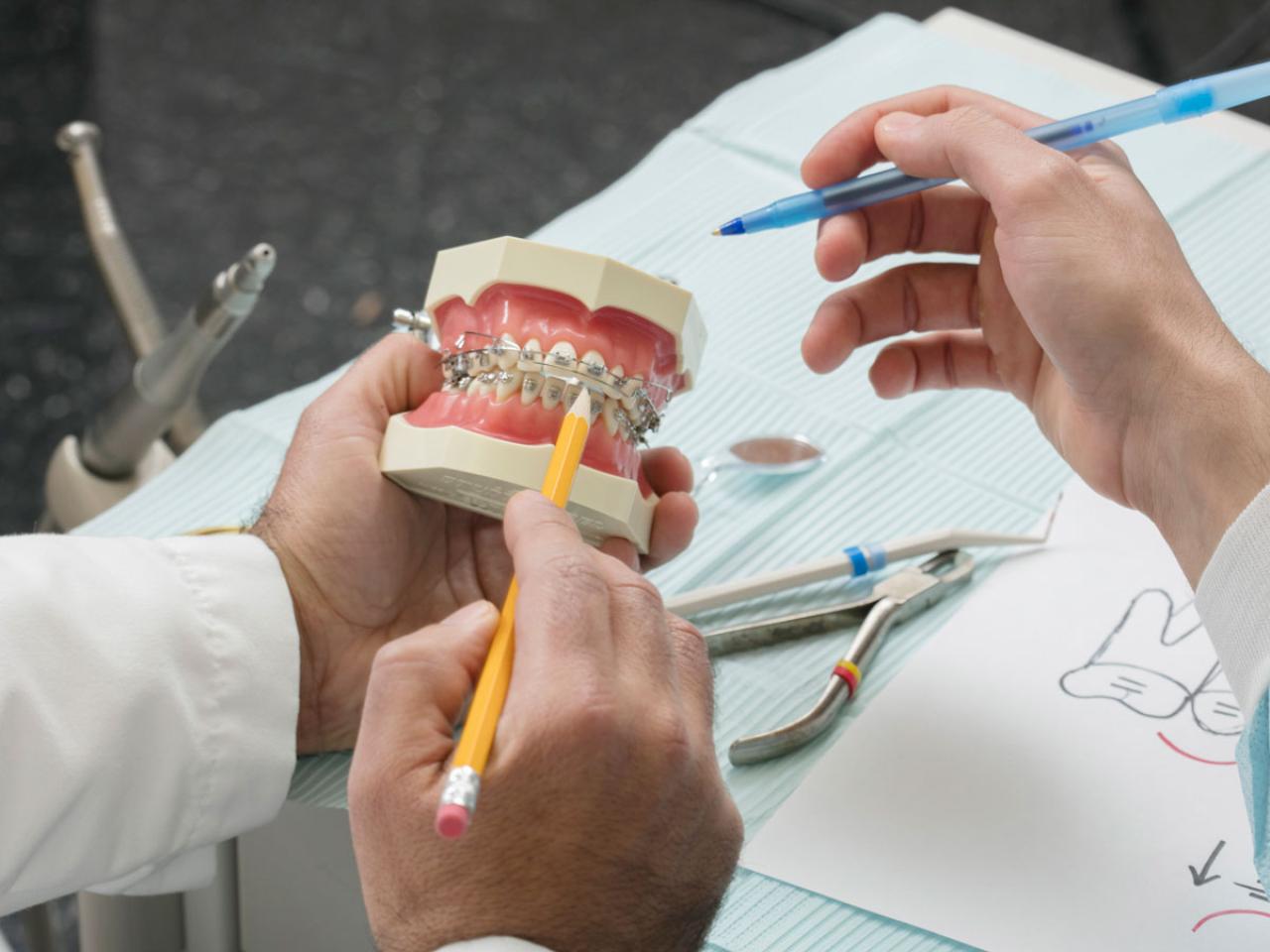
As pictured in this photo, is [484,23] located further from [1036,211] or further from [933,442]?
[1036,211]

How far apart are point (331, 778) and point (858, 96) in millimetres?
952

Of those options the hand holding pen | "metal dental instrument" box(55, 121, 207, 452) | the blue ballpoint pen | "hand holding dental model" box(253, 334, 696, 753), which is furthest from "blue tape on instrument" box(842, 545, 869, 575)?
"metal dental instrument" box(55, 121, 207, 452)

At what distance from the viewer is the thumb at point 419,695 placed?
27.8 inches

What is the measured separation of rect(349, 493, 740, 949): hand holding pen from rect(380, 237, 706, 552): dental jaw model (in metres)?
0.15

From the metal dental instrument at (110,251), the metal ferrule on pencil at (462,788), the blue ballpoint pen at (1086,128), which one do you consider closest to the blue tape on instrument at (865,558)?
the blue ballpoint pen at (1086,128)

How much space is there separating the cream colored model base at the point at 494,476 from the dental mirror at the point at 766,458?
0.22 metres

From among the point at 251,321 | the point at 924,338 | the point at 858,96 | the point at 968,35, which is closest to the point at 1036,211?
the point at 924,338

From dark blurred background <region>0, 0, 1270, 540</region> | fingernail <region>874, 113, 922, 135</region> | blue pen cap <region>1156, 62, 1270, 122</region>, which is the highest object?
blue pen cap <region>1156, 62, 1270, 122</region>

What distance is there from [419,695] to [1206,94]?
59cm

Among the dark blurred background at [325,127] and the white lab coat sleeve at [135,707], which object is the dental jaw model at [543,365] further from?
the dark blurred background at [325,127]

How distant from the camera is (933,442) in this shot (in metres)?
1.23

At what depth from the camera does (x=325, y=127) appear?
110 inches

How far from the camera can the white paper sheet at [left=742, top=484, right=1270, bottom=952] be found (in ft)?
2.78

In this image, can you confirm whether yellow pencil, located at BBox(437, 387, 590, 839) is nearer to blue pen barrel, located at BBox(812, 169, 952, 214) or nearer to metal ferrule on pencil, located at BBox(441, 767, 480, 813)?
metal ferrule on pencil, located at BBox(441, 767, 480, 813)
